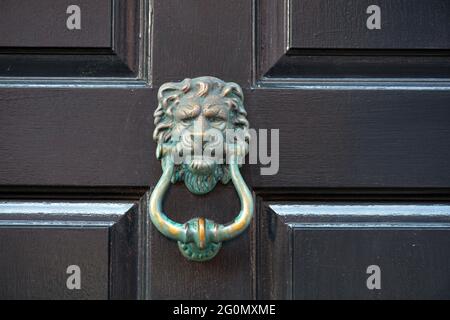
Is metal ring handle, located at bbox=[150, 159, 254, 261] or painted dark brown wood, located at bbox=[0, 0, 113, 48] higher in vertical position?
painted dark brown wood, located at bbox=[0, 0, 113, 48]

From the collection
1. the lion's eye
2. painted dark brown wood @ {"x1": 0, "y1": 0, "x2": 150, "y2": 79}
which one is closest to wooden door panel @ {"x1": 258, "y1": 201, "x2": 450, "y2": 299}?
the lion's eye

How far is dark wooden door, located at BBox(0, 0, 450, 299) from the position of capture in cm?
64

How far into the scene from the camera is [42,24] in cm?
65

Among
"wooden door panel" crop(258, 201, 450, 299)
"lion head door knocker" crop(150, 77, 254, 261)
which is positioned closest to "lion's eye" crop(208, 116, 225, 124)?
"lion head door knocker" crop(150, 77, 254, 261)

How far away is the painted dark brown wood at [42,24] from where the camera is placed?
650mm

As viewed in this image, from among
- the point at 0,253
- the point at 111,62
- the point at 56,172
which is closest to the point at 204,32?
the point at 111,62

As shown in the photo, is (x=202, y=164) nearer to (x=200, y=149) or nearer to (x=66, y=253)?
(x=200, y=149)

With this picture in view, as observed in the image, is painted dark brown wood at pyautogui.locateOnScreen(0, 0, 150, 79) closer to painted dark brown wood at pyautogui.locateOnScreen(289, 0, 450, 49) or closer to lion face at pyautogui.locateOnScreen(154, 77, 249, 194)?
lion face at pyautogui.locateOnScreen(154, 77, 249, 194)

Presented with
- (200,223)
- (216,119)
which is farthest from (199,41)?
(200,223)

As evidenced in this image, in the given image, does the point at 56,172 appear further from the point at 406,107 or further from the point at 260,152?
the point at 406,107

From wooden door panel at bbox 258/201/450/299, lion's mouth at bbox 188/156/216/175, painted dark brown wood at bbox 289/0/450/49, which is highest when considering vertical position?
painted dark brown wood at bbox 289/0/450/49

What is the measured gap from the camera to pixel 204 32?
654 millimetres

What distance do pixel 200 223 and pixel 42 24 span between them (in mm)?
284

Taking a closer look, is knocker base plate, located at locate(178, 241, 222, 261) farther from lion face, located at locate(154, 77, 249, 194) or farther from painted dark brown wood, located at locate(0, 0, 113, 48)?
painted dark brown wood, located at locate(0, 0, 113, 48)
